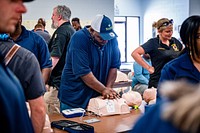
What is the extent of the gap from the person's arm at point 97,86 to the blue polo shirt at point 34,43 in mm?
359

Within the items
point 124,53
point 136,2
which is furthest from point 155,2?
point 124,53

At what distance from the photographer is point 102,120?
2328 mm

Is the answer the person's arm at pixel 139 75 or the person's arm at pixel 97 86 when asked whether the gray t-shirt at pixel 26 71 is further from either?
the person's arm at pixel 139 75

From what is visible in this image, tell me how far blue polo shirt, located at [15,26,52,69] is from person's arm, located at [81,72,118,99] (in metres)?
0.36

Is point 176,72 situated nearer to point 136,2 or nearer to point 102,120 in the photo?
point 102,120

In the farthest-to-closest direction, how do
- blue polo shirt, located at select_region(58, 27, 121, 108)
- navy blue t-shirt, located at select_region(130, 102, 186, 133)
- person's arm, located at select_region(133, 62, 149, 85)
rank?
person's arm, located at select_region(133, 62, 149, 85), blue polo shirt, located at select_region(58, 27, 121, 108), navy blue t-shirt, located at select_region(130, 102, 186, 133)

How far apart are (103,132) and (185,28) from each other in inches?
32.1

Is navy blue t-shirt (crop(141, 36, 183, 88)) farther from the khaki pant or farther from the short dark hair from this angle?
the short dark hair

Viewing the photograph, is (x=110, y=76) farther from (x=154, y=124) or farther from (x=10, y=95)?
(x=154, y=124)

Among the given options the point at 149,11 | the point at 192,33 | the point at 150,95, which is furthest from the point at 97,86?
the point at 149,11

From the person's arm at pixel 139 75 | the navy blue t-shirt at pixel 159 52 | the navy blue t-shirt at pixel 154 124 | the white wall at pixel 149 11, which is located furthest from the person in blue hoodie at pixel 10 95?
the white wall at pixel 149 11

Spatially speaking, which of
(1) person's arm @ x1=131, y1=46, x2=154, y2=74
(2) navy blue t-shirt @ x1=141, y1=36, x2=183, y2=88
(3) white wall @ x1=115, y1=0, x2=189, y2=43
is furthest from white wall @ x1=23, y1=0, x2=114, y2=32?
(2) navy blue t-shirt @ x1=141, y1=36, x2=183, y2=88

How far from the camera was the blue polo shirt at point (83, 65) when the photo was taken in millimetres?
2557

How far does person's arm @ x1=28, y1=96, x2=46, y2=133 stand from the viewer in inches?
63.3
